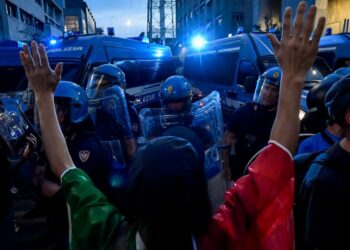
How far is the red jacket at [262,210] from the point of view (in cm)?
123

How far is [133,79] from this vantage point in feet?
28.8

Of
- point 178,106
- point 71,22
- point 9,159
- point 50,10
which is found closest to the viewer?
point 9,159

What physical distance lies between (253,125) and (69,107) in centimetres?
194

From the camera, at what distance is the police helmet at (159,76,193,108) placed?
11.2ft

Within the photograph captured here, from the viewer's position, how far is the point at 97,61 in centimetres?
712

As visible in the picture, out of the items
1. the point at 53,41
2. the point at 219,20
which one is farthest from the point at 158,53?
the point at 219,20

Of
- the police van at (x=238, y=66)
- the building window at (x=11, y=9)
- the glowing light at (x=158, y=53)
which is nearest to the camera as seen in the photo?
the police van at (x=238, y=66)

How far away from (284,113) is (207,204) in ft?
1.50

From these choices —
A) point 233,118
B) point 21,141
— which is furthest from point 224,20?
point 21,141

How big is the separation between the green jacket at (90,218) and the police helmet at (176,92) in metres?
2.05

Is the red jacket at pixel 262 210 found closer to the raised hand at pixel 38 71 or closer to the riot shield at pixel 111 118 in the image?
the raised hand at pixel 38 71

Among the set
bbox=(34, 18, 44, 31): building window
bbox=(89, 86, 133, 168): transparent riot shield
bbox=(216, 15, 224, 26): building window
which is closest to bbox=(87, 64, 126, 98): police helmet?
bbox=(89, 86, 133, 168): transparent riot shield

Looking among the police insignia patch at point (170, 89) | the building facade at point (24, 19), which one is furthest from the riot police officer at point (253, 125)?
the building facade at point (24, 19)

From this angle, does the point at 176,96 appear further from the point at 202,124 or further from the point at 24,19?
the point at 24,19
